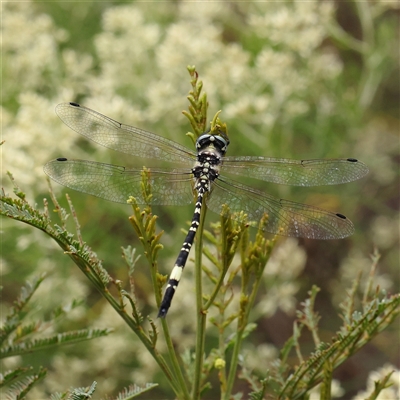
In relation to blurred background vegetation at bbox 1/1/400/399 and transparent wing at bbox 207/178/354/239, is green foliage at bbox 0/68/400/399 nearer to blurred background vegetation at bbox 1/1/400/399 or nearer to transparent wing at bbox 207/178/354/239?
transparent wing at bbox 207/178/354/239

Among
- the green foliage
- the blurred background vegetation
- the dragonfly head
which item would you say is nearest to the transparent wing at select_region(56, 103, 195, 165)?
the dragonfly head

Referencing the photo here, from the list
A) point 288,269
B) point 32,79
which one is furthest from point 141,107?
point 288,269

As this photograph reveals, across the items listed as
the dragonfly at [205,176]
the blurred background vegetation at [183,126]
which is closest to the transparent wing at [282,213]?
the dragonfly at [205,176]

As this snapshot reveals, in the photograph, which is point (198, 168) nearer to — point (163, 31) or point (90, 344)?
point (90, 344)

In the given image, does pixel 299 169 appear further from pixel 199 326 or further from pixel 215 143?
pixel 199 326

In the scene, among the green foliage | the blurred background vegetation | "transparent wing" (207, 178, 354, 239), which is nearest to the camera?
the green foliage

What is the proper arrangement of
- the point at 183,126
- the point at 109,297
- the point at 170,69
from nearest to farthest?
the point at 109,297, the point at 170,69, the point at 183,126

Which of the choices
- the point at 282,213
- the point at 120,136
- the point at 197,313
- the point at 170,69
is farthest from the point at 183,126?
the point at 197,313

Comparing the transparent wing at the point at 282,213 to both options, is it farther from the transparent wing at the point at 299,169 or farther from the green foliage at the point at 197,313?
the green foliage at the point at 197,313
